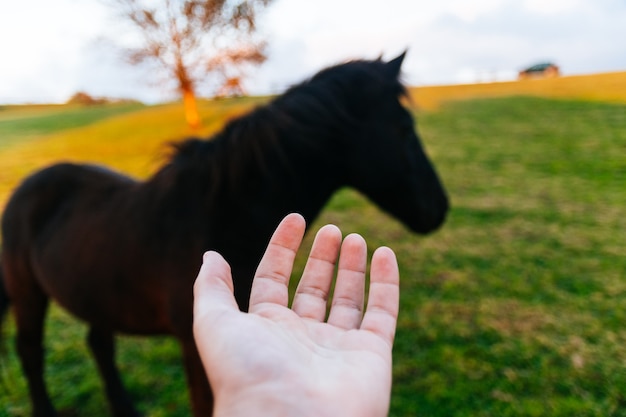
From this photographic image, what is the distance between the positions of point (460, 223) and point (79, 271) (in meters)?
4.57

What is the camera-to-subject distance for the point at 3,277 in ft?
8.59

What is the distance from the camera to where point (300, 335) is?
111 cm

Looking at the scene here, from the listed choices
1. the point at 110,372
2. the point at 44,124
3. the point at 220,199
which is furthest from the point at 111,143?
the point at 220,199

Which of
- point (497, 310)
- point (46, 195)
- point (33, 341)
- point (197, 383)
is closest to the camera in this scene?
point (197, 383)

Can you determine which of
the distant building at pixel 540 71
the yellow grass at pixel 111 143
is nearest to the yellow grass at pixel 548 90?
the distant building at pixel 540 71

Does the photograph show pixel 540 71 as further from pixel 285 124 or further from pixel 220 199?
pixel 220 199

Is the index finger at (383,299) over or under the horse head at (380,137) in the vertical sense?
under

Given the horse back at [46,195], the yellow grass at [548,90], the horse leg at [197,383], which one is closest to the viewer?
the horse leg at [197,383]

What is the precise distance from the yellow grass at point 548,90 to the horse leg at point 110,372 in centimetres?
909

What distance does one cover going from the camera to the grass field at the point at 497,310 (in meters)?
2.62

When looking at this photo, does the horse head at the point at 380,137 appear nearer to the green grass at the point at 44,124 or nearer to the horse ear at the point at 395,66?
the horse ear at the point at 395,66

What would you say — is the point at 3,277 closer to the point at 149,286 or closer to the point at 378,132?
the point at 149,286

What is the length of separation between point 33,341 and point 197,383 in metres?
1.41

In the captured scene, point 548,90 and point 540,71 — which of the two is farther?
point 540,71
